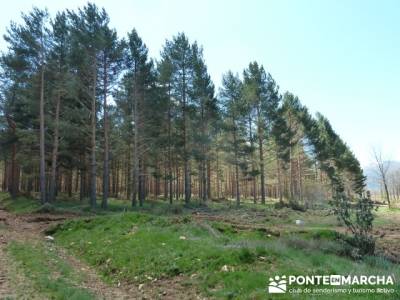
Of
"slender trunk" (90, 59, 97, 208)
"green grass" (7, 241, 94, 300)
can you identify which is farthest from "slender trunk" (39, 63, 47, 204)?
"green grass" (7, 241, 94, 300)

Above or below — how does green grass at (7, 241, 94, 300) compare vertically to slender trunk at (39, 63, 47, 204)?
below

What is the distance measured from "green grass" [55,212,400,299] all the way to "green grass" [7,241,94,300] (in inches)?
33.9

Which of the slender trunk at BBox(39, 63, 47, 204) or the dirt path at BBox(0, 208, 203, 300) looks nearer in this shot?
the dirt path at BBox(0, 208, 203, 300)

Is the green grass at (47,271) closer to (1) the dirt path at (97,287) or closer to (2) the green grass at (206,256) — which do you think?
(1) the dirt path at (97,287)

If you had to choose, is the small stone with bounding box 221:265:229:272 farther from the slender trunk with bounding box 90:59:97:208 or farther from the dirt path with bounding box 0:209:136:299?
the slender trunk with bounding box 90:59:97:208

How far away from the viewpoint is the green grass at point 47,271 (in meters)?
6.26

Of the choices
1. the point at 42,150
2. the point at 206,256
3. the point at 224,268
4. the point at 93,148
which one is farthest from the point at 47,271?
the point at 42,150

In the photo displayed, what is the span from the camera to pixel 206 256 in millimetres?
7574

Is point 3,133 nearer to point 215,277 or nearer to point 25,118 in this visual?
point 25,118

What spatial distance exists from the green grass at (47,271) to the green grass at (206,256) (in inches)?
33.9

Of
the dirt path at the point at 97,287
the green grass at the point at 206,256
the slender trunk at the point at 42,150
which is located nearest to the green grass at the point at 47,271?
the dirt path at the point at 97,287

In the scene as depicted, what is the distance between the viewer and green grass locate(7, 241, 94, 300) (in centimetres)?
626

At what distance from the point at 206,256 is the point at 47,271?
12.7 ft

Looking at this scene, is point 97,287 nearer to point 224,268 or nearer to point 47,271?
point 47,271
